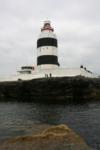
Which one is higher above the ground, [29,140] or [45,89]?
[45,89]

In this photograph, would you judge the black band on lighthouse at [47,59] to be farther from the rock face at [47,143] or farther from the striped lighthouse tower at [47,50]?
the rock face at [47,143]

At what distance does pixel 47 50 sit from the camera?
158ft

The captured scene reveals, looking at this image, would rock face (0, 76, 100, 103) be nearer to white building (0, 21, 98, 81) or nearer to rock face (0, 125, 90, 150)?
white building (0, 21, 98, 81)

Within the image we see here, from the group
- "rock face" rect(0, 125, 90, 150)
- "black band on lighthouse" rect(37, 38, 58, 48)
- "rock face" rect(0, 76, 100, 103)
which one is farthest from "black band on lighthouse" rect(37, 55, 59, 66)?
"rock face" rect(0, 125, 90, 150)

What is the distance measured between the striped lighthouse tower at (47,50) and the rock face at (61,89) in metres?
3.21

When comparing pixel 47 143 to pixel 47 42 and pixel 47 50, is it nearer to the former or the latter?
pixel 47 50

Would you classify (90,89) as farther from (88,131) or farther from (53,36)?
(88,131)

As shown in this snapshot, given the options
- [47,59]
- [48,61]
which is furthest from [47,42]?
[48,61]

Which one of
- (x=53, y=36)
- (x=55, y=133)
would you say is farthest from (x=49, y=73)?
(x=55, y=133)

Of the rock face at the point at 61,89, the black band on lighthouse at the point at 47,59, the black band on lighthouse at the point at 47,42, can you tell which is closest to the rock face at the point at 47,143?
the rock face at the point at 61,89

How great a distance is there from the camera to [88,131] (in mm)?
17625

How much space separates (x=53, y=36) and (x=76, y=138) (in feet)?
131

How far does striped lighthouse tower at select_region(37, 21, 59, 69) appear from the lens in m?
48.0

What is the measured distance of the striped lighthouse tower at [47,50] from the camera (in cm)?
4800
